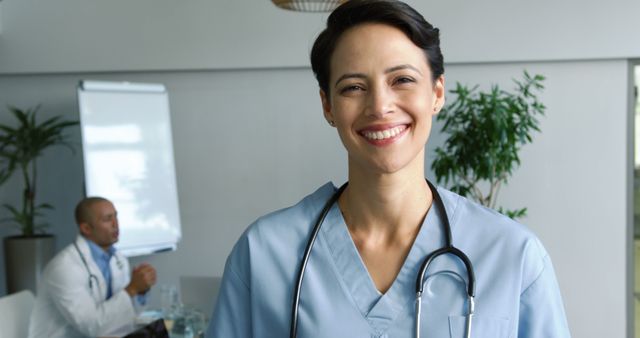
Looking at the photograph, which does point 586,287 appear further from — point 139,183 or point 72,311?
point 72,311

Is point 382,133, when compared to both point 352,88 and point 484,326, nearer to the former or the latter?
point 352,88

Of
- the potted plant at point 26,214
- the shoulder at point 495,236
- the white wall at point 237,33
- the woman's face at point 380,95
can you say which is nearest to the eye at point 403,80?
the woman's face at point 380,95

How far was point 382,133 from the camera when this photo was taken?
47.2 inches

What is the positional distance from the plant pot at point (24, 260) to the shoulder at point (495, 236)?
5.27 meters

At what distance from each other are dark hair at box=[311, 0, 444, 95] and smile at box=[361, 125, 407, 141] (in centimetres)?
11

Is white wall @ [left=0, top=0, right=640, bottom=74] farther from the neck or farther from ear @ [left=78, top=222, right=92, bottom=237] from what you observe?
the neck

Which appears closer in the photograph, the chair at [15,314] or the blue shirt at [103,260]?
the chair at [15,314]

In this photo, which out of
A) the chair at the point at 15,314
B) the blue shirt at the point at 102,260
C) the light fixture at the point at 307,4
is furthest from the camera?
the blue shirt at the point at 102,260

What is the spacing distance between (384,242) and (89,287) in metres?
3.41

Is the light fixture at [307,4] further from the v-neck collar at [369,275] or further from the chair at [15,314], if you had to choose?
the v-neck collar at [369,275]

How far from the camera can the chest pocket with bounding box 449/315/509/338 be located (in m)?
1.22

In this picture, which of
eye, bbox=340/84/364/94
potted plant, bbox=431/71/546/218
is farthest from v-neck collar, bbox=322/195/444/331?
potted plant, bbox=431/71/546/218

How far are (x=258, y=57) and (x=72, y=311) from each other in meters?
2.53

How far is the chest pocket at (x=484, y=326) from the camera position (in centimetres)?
122
